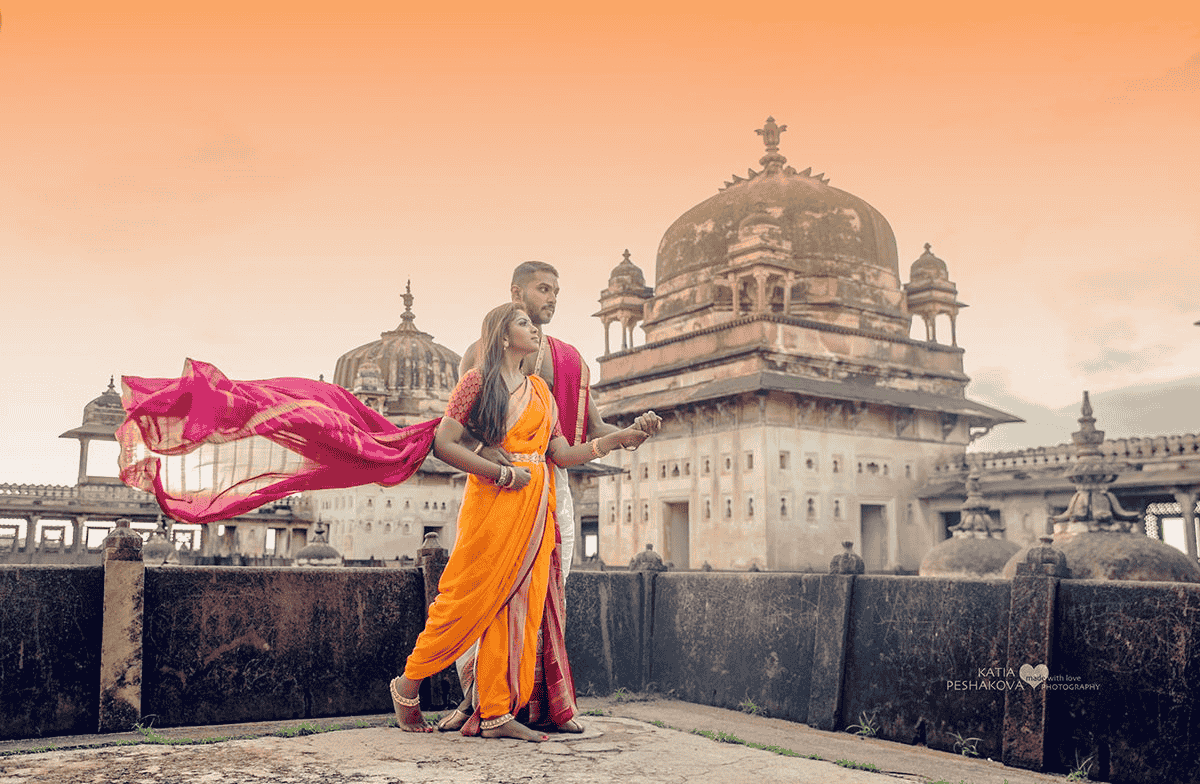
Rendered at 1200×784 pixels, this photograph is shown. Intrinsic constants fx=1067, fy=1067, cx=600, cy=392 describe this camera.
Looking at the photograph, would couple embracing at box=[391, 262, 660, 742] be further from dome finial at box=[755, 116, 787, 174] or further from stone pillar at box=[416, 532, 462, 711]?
dome finial at box=[755, 116, 787, 174]

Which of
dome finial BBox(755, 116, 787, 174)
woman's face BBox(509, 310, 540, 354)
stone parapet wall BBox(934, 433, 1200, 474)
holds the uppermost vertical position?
dome finial BBox(755, 116, 787, 174)

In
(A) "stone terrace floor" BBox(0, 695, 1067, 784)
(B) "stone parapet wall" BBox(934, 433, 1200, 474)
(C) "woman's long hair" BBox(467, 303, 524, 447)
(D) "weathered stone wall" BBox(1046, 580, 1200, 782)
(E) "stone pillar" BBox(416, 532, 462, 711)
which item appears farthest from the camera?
(B) "stone parapet wall" BBox(934, 433, 1200, 474)

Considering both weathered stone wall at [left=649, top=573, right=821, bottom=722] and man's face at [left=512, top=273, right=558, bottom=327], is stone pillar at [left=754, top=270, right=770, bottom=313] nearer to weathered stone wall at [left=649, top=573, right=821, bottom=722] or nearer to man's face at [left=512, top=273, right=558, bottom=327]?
weathered stone wall at [left=649, top=573, right=821, bottom=722]

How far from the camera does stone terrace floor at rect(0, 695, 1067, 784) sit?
422cm

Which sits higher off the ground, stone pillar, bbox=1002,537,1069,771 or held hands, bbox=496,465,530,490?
held hands, bbox=496,465,530,490

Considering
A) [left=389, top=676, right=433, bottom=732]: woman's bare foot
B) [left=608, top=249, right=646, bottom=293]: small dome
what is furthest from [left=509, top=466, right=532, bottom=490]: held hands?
[left=608, top=249, right=646, bottom=293]: small dome

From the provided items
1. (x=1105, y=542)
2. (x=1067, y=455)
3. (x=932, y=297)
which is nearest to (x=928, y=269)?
(x=932, y=297)

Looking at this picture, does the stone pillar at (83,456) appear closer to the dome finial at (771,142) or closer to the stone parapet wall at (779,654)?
the dome finial at (771,142)

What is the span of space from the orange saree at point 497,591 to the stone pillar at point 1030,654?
7.47 feet

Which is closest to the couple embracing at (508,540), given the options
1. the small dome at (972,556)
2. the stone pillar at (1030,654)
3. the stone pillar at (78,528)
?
the stone pillar at (1030,654)

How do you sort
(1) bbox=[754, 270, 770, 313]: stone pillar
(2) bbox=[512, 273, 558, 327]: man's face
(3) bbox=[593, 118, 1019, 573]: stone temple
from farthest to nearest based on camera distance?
(1) bbox=[754, 270, 770, 313]: stone pillar → (3) bbox=[593, 118, 1019, 573]: stone temple → (2) bbox=[512, 273, 558, 327]: man's face

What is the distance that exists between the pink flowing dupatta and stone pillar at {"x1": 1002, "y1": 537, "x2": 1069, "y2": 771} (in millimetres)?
2985

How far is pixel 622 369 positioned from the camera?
1369 inches

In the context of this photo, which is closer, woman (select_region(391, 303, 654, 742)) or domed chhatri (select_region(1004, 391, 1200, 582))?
woman (select_region(391, 303, 654, 742))
